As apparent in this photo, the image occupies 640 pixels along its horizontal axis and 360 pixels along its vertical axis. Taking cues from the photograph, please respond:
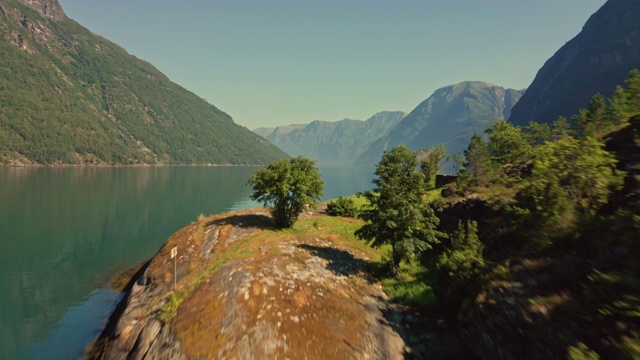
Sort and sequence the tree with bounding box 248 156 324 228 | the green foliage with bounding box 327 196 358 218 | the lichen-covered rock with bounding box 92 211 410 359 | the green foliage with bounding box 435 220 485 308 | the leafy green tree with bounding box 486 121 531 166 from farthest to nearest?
the leafy green tree with bounding box 486 121 531 166 → the green foliage with bounding box 327 196 358 218 → the tree with bounding box 248 156 324 228 → the green foliage with bounding box 435 220 485 308 → the lichen-covered rock with bounding box 92 211 410 359

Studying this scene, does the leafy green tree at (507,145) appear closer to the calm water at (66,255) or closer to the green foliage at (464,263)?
the green foliage at (464,263)

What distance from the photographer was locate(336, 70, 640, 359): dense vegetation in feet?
33.3

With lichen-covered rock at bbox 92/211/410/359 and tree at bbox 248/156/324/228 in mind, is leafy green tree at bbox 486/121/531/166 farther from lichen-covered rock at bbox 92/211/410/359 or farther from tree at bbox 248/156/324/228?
lichen-covered rock at bbox 92/211/410/359

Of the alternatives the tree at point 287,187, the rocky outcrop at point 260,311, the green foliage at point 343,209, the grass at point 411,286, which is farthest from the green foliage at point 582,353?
the green foliage at point 343,209

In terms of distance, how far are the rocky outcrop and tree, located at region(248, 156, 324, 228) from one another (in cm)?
679

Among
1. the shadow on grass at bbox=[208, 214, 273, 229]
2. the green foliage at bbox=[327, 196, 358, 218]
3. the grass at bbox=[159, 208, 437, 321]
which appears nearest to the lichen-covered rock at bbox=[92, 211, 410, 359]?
the grass at bbox=[159, 208, 437, 321]

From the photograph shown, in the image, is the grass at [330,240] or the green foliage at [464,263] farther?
the grass at [330,240]

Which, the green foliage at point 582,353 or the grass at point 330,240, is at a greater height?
the green foliage at point 582,353

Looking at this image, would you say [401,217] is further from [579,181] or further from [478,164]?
[478,164]

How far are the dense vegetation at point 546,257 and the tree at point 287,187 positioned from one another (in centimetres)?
1020

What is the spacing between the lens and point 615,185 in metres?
17.0

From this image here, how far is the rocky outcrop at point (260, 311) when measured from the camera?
15.6 metres

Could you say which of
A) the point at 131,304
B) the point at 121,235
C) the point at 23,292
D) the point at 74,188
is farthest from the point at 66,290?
the point at 74,188

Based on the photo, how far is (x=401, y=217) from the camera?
79.4 ft
